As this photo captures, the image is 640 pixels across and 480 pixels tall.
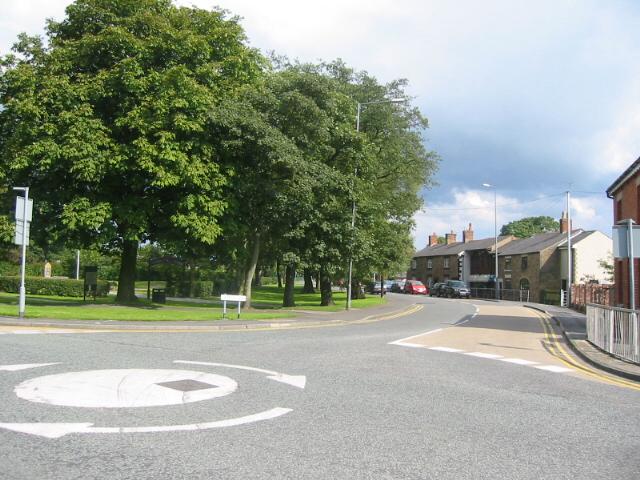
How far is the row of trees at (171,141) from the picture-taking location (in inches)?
830

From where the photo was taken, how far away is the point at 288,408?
6.54m

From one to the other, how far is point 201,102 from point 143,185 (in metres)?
4.44

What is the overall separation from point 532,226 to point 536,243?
4880 centimetres

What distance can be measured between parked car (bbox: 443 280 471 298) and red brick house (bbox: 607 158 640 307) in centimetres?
3418

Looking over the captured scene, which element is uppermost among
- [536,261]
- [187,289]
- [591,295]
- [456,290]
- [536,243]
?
[536,243]

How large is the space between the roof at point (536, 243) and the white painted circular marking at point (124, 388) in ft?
190

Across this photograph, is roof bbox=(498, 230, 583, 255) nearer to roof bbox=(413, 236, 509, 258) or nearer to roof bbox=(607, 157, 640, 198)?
roof bbox=(413, 236, 509, 258)

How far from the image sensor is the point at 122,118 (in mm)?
21109

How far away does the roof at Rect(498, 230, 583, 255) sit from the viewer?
60.7m

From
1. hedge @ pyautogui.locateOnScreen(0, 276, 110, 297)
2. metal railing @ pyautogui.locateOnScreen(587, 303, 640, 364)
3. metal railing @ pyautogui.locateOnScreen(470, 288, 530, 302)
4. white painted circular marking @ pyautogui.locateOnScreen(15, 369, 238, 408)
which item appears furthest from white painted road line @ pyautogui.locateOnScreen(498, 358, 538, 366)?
metal railing @ pyautogui.locateOnScreen(470, 288, 530, 302)

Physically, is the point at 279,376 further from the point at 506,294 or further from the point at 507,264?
the point at 507,264

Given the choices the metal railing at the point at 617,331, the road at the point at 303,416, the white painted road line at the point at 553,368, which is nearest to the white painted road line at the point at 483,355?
the road at the point at 303,416

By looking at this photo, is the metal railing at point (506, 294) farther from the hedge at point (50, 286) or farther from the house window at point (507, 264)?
the hedge at point (50, 286)

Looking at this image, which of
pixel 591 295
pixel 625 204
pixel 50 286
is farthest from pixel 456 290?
pixel 50 286
